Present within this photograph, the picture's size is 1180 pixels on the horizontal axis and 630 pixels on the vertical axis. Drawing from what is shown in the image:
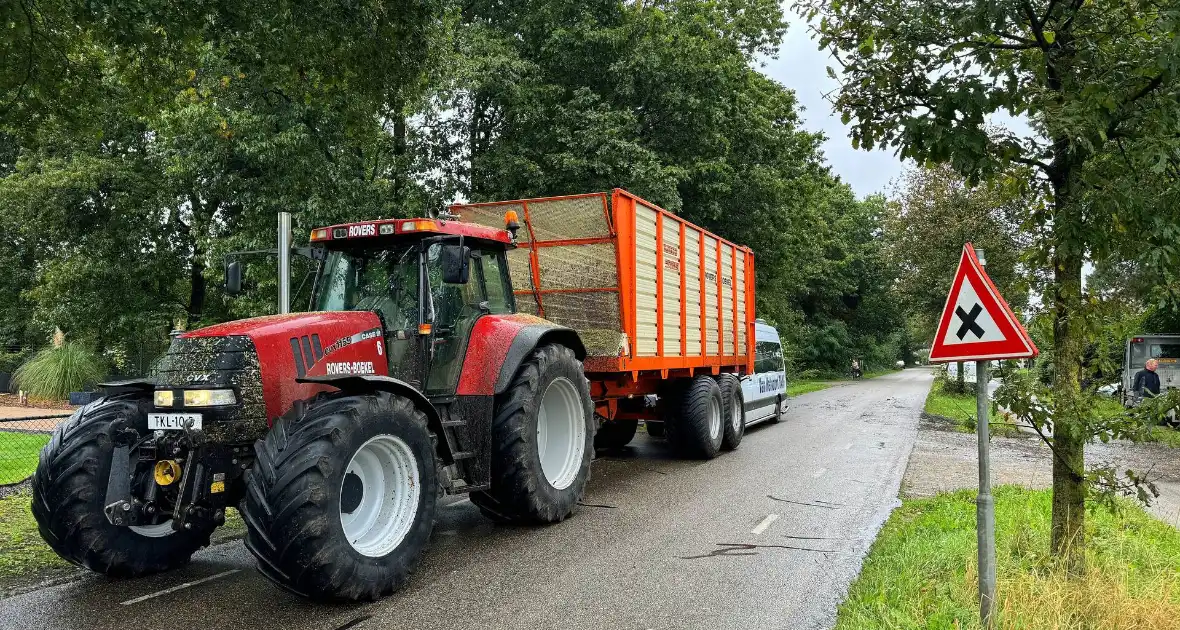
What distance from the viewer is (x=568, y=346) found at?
8312mm

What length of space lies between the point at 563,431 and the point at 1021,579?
420 centimetres

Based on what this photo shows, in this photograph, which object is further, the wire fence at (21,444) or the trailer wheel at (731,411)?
the trailer wheel at (731,411)

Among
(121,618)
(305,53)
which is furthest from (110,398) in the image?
(305,53)

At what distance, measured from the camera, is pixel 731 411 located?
12.5 metres

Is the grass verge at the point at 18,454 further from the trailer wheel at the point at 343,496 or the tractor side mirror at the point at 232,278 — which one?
the trailer wheel at the point at 343,496

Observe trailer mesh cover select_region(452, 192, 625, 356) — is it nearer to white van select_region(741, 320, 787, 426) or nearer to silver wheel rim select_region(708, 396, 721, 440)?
silver wheel rim select_region(708, 396, 721, 440)

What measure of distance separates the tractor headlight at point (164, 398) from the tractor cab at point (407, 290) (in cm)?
159

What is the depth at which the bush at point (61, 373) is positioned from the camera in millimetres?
19938

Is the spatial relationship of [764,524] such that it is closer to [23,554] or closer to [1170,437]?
[23,554]

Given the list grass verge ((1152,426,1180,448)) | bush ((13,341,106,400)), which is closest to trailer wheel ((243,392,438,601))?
grass verge ((1152,426,1180,448))

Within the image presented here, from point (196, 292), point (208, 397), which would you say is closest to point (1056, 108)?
point (208, 397)

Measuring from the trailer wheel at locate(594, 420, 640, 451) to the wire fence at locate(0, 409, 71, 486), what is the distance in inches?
275

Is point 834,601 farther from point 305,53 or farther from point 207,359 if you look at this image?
point 305,53

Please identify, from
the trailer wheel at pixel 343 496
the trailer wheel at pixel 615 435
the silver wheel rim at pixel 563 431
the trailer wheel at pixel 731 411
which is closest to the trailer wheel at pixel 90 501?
the trailer wheel at pixel 343 496
